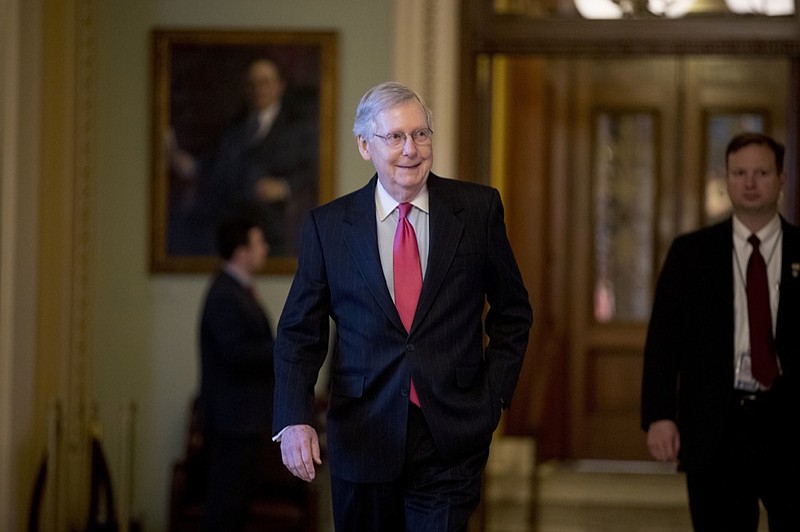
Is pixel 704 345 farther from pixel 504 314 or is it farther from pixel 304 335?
pixel 304 335

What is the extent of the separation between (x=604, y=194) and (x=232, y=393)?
12.9 ft

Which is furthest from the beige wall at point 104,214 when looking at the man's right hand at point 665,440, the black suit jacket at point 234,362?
the man's right hand at point 665,440

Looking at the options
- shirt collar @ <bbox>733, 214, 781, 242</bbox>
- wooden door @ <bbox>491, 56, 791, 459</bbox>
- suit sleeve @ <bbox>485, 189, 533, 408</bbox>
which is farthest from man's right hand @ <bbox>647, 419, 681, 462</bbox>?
wooden door @ <bbox>491, 56, 791, 459</bbox>

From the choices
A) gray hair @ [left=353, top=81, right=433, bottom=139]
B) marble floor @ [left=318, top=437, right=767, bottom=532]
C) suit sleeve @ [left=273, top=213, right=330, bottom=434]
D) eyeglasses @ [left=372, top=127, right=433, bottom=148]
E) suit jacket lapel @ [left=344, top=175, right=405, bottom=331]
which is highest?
gray hair @ [left=353, top=81, right=433, bottom=139]

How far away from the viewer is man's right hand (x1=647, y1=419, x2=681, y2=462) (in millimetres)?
3883

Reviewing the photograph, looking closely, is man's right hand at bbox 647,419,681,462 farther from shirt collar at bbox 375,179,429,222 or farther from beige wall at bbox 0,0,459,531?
beige wall at bbox 0,0,459,531

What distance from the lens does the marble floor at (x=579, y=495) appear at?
22.5 feet

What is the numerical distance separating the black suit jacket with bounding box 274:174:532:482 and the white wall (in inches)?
119

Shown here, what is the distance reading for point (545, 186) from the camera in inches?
323

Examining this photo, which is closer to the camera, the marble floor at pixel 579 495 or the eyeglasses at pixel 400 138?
the eyeglasses at pixel 400 138

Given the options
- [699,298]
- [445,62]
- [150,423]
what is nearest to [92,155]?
[150,423]

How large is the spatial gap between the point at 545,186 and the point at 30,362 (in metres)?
4.06

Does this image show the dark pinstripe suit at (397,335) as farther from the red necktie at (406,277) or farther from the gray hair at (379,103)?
the gray hair at (379,103)

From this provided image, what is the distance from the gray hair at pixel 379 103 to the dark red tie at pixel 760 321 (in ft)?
4.31
